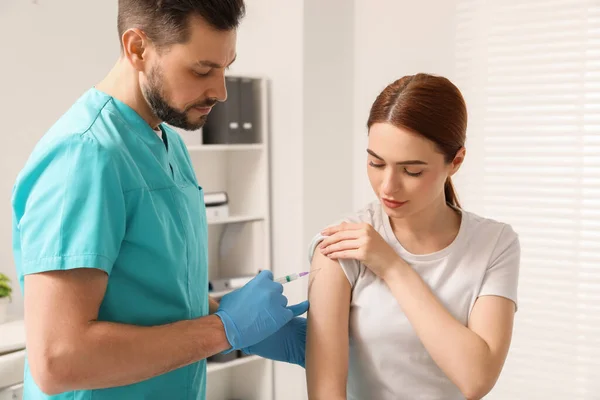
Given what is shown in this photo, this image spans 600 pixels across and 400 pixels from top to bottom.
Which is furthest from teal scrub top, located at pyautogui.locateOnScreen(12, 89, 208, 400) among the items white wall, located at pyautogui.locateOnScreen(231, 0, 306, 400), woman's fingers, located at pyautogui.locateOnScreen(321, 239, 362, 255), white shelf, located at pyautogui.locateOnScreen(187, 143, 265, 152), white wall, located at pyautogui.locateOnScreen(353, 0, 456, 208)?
white wall, located at pyautogui.locateOnScreen(353, 0, 456, 208)

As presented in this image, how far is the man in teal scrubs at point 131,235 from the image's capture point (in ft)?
3.53

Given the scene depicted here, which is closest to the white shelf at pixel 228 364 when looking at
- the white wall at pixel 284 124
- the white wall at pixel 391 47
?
the white wall at pixel 284 124

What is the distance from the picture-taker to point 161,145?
4.44 ft

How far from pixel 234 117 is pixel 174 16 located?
2.00m

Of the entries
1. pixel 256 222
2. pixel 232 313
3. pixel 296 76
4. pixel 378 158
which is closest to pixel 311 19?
pixel 296 76

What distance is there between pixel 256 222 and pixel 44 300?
2.30m

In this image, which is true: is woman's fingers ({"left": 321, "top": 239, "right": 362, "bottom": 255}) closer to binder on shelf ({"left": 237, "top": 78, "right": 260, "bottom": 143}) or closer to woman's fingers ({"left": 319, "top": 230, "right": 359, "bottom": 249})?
woman's fingers ({"left": 319, "top": 230, "right": 359, "bottom": 249})

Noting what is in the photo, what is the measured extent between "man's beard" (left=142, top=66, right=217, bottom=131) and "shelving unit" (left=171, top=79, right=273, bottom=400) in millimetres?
1925

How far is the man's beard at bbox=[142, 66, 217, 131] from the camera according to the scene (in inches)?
47.9

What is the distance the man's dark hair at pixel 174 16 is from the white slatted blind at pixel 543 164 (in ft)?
6.58

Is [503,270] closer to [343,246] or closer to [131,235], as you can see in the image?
[343,246]

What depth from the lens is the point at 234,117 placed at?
3.18 m

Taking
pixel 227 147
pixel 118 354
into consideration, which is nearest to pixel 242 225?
pixel 227 147

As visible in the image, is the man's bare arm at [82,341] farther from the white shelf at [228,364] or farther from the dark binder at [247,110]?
the dark binder at [247,110]
